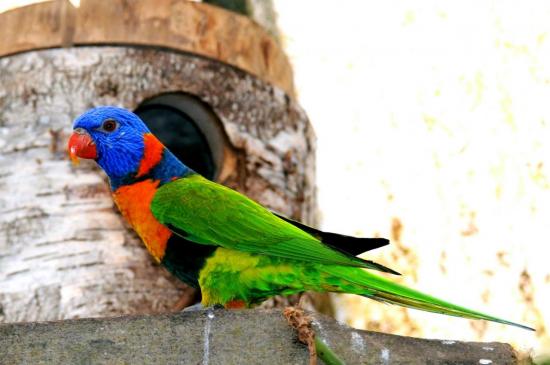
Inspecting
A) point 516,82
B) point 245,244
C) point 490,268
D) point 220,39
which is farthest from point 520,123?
point 245,244

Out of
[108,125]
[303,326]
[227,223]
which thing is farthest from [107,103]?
[303,326]

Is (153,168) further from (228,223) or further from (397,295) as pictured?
(397,295)

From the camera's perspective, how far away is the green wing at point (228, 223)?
2.15 metres

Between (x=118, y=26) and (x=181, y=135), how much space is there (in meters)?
0.76

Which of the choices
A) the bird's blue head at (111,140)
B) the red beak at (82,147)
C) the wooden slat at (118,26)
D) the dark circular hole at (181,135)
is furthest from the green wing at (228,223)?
the dark circular hole at (181,135)

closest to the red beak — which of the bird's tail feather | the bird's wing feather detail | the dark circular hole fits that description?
the bird's wing feather detail

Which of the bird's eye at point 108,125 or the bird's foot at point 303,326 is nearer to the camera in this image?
the bird's foot at point 303,326

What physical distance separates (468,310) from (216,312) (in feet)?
1.62

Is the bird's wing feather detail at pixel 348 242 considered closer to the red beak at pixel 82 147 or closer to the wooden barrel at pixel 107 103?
the red beak at pixel 82 147

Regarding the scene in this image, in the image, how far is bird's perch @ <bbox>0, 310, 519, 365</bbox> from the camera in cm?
163

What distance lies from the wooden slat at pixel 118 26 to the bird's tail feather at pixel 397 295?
1849mm

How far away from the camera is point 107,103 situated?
3553mm

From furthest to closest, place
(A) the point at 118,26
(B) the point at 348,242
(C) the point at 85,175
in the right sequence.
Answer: (A) the point at 118,26 → (C) the point at 85,175 → (B) the point at 348,242

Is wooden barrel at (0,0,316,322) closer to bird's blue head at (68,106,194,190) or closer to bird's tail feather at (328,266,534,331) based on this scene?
bird's blue head at (68,106,194,190)
